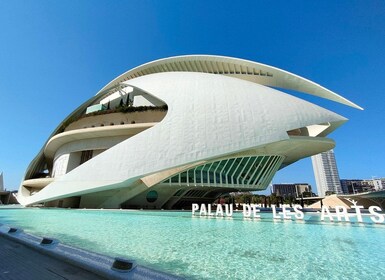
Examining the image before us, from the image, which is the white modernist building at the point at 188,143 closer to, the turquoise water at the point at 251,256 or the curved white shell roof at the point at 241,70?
the curved white shell roof at the point at 241,70

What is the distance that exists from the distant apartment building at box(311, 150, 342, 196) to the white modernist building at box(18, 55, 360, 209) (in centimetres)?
11047

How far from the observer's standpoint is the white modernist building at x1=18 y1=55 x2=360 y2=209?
15.2m

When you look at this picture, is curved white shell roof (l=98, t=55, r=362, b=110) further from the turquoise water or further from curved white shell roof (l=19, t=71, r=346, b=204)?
the turquoise water

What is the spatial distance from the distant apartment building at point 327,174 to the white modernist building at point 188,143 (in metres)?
110

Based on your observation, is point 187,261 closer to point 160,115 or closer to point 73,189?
point 73,189

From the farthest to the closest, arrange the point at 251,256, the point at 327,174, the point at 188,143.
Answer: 1. the point at 327,174
2. the point at 188,143
3. the point at 251,256

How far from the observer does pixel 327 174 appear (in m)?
118

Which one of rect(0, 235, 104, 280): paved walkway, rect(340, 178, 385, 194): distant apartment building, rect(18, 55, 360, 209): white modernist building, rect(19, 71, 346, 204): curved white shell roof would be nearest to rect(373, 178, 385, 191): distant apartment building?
rect(340, 178, 385, 194): distant apartment building

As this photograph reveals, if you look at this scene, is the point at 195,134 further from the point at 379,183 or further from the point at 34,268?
the point at 379,183

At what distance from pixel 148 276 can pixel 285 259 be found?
275 cm

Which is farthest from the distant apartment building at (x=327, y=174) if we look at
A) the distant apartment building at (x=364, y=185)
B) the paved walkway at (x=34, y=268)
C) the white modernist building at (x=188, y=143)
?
the paved walkway at (x=34, y=268)

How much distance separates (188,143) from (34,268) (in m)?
13.1

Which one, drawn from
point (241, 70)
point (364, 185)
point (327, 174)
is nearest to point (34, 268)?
point (241, 70)

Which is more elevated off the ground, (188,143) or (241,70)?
(241,70)
